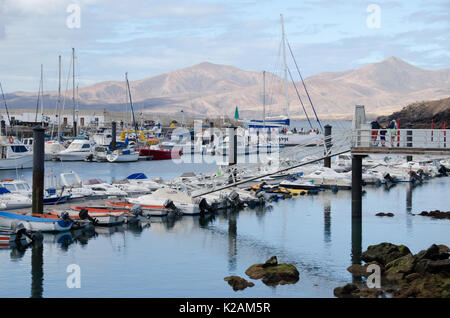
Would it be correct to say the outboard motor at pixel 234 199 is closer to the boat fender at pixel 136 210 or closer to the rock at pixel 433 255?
the boat fender at pixel 136 210

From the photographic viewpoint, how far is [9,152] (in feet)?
264

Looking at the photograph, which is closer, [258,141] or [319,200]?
[319,200]

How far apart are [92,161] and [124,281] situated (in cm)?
6912

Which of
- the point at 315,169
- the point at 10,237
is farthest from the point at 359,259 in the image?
the point at 315,169

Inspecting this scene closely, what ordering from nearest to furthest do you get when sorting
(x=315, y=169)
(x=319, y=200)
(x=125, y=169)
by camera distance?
(x=319, y=200), (x=315, y=169), (x=125, y=169)

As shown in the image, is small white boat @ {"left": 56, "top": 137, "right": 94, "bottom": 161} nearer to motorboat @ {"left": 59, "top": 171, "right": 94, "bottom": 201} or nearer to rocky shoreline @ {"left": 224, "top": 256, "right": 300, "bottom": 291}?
motorboat @ {"left": 59, "top": 171, "right": 94, "bottom": 201}

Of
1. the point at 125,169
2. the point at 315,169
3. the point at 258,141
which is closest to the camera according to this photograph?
the point at 315,169

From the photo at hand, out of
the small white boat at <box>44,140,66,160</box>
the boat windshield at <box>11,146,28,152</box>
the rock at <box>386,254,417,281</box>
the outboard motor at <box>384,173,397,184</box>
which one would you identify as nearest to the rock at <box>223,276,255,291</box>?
the rock at <box>386,254,417,281</box>

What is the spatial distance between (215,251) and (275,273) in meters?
7.20

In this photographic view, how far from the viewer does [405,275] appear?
→ 28141 millimetres

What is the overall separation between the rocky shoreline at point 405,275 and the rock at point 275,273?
251 cm

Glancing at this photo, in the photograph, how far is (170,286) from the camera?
28.6 meters
